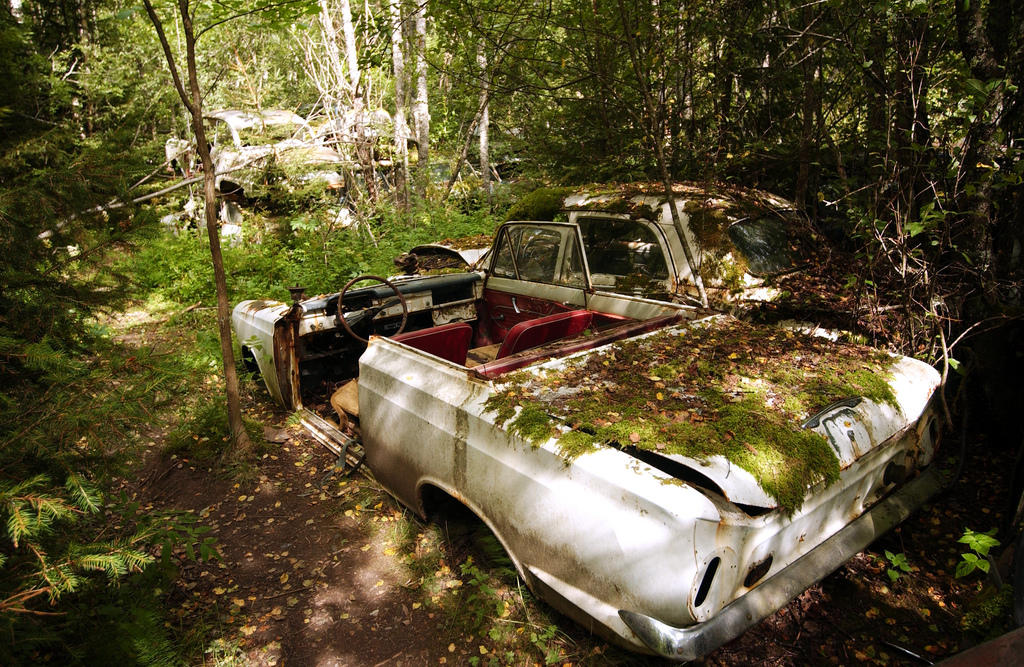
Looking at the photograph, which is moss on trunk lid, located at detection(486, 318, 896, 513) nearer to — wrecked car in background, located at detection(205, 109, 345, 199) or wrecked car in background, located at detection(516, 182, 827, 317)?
wrecked car in background, located at detection(516, 182, 827, 317)

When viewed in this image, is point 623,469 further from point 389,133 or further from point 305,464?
point 389,133

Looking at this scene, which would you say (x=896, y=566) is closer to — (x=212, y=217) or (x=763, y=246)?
(x=763, y=246)

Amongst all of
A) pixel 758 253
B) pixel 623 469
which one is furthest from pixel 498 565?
pixel 758 253

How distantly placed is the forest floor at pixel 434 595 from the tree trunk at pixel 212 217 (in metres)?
0.61

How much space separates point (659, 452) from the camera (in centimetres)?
216

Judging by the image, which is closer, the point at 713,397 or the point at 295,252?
the point at 713,397

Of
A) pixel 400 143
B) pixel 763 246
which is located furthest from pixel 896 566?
pixel 400 143

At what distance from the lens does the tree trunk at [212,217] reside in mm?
3840

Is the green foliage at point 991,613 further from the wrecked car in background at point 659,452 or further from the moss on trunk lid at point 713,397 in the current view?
the moss on trunk lid at point 713,397

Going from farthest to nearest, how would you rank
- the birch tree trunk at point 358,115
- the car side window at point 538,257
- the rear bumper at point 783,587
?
the birch tree trunk at point 358,115, the car side window at point 538,257, the rear bumper at point 783,587

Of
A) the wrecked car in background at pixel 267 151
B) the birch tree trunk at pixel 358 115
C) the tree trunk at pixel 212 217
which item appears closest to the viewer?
the tree trunk at pixel 212 217

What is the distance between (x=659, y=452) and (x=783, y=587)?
2.27 feet

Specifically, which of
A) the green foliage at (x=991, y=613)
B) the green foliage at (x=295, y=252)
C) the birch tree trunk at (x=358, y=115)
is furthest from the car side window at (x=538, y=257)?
the birch tree trunk at (x=358, y=115)

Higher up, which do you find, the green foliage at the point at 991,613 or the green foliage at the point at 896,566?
the green foliage at the point at 991,613
